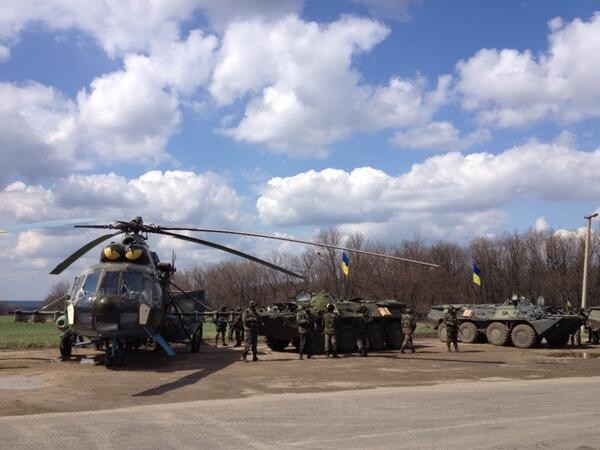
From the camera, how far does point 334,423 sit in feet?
25.5

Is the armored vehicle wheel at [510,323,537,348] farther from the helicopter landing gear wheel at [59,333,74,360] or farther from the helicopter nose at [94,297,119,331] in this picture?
the helicopter landing gear wheel at [59,333,74,360]

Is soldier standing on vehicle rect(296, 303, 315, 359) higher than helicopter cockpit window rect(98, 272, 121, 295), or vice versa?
helicopter cockpit window rect(98, 272, 121, 295)

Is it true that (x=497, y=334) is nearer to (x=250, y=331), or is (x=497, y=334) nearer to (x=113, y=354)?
(x=250, y=331)

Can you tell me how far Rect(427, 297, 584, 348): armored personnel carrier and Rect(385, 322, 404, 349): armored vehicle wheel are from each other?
3.28 meters

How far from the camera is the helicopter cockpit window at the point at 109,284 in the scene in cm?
1370

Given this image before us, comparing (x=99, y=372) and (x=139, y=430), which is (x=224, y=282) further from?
(x=139, y=430)

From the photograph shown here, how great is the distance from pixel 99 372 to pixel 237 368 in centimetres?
310

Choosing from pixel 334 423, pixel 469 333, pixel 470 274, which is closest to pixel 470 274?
pixel 470 274

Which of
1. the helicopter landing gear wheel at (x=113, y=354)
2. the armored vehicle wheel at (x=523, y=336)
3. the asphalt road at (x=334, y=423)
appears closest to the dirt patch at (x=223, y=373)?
the helicopter landing gear wheel at (x=113, y=354)

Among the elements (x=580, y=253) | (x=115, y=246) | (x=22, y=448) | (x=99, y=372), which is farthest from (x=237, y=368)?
(x=580, y=253)

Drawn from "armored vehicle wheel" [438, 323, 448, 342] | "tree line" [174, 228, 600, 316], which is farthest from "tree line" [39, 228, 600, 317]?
"armored vehicle wheel" [438, 323, 448, 342]

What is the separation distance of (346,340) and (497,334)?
7.14 meters

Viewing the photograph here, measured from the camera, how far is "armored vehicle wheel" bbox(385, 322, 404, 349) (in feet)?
69.6

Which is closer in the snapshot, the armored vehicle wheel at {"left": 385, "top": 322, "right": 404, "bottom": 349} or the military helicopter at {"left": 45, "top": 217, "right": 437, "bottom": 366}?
the military helicopter at {"left": 45, "top": 217, "right": 437, "bottom": 366}
